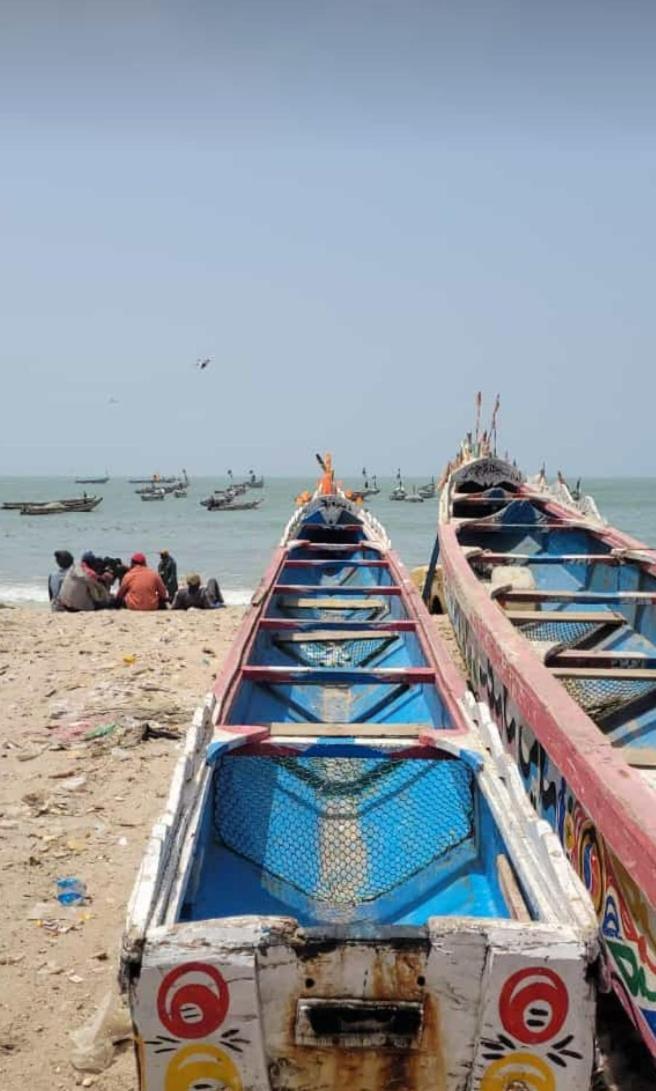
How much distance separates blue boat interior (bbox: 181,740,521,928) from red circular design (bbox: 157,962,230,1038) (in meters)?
0.88

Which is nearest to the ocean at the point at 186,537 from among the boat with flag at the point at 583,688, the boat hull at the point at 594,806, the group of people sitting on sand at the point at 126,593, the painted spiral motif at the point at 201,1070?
the group of people sitting on sand at the point at 126,593

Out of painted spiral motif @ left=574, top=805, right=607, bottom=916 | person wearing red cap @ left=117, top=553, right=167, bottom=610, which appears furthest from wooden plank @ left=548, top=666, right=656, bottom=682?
person wearing red cap @ left=117, top=553, right=167, bottom=610

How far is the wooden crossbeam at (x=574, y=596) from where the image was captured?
670 centimetres

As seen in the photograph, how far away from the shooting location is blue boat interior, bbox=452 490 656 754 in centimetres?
558

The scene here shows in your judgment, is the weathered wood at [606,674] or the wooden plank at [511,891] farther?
the weathered wood at [606,674]

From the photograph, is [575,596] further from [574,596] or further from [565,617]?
[565,617]

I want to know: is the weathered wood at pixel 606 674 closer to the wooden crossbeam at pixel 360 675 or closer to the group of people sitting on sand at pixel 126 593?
the wooden crossbeam at pixel 360 675

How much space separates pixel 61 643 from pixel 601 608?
7104 millimetres

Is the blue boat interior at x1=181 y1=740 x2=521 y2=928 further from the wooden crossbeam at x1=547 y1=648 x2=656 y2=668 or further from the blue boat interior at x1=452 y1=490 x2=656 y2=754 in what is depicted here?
the wooden crossbeam at x1=547 y1=648 x2=656 y2=668

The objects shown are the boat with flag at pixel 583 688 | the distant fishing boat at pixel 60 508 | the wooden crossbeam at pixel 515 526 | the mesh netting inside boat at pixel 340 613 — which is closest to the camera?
the boat with flag at pixel 583 688

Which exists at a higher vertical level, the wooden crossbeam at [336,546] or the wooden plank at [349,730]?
the wooden crossbeam at [336,546]

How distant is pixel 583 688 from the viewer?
6.09m

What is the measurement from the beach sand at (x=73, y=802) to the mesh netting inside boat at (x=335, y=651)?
1.18 metres

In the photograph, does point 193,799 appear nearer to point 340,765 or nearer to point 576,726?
point 340,765
